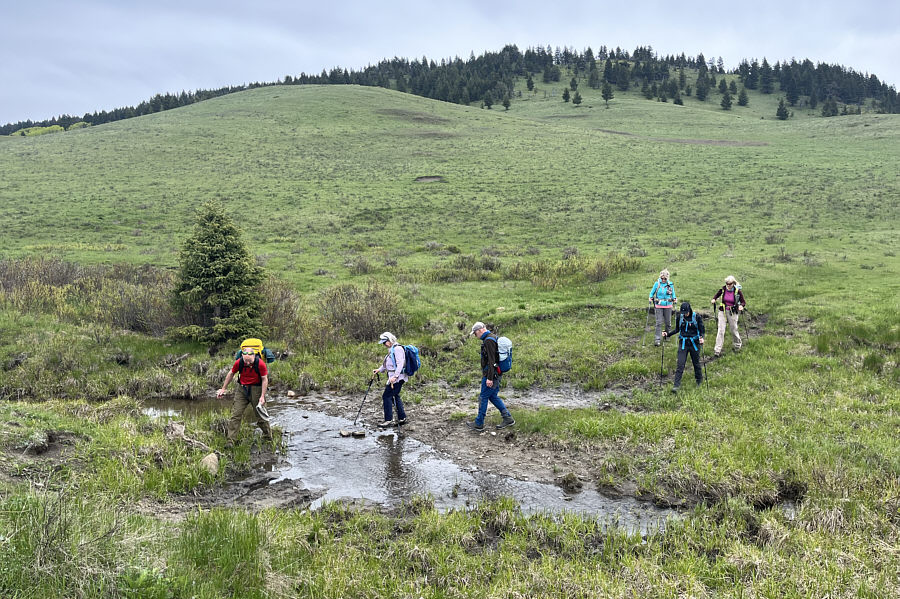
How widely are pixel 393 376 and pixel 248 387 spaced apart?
3.11m

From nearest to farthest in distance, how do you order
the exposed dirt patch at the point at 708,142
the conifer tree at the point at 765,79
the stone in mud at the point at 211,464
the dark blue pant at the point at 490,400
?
the stone in mud at the point at 211,464 → the dark blue pant at the point at 490,400 → the exposed dirt patch at the point at 708,142 → the conifer tree at the point at 765,79

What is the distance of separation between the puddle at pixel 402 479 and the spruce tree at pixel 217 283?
6.18 meters

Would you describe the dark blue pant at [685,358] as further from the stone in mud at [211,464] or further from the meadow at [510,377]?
the stone in mud at [211,464]

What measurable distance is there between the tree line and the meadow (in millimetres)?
85792

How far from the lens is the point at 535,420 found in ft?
38.7

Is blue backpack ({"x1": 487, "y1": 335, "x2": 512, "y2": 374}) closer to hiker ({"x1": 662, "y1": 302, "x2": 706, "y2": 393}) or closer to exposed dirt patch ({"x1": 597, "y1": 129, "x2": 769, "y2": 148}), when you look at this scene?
hiker ({"x1": 662, "y1": 302, "x2": 706, "y2": 393})

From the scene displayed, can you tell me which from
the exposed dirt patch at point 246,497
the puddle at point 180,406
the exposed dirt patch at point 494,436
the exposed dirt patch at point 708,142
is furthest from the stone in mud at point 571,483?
the exposed dirt patch at point 708,142

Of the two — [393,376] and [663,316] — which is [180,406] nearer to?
[393,376]

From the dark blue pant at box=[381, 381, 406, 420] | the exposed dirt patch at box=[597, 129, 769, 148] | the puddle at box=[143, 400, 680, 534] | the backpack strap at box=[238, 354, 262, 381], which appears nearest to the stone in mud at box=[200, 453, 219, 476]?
the puddle at box=[143, 400, 680, 534]

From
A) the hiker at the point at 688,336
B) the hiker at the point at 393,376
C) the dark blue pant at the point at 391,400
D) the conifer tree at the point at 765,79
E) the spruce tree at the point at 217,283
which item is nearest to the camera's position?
the hiker at the point at 393,376

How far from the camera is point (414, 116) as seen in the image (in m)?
93.8

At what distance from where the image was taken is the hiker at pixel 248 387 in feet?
35.1

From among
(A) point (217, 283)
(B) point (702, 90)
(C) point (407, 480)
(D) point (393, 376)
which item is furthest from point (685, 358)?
(B) point (702, 90)

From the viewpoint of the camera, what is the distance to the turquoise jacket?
16516 mm
